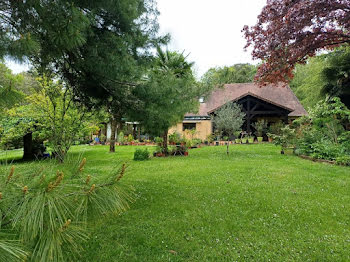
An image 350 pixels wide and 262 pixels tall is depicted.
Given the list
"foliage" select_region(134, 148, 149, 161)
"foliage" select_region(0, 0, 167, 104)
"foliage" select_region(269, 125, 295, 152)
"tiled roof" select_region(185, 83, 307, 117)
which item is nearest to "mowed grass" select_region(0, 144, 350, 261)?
"foliage" select_region(0, 0, 167, 104)

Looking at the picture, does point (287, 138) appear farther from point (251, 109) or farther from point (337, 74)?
point (251, 109)

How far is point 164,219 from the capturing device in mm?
3436

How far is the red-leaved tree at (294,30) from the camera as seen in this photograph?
20.9 ft

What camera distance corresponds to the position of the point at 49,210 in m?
0.85

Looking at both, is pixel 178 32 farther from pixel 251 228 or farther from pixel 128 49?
pixel 251 228

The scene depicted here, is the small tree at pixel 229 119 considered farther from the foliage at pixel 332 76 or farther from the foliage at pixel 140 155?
the foliage at pixel 140 155

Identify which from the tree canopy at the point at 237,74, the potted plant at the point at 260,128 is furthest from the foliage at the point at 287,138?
the tree canopy at the point at 237,74

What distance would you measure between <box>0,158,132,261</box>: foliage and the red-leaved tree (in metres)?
7.95

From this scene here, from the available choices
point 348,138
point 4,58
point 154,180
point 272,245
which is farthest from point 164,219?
point 348,138

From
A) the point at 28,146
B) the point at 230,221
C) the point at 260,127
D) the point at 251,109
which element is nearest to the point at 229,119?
the point at 260,127

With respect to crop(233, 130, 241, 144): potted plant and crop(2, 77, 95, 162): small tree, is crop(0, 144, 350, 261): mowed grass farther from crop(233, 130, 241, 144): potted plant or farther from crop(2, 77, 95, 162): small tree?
crop(233, 130, 241, 144): potted plant

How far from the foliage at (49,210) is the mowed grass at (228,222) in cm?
20

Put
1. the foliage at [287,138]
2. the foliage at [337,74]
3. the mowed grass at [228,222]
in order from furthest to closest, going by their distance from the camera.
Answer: the foliage at [337,74], the foliage at [287,138], the mowed grass at [228,222]

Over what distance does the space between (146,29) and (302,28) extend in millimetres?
6071
